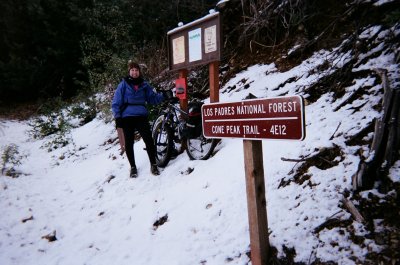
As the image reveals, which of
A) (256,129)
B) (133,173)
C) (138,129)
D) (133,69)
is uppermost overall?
(133,69)

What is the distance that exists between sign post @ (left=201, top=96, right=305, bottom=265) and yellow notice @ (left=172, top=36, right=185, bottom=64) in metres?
2.85

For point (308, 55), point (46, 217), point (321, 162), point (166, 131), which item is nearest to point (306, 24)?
point (308, 55)

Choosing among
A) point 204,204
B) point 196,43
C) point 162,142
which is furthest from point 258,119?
point 162,142

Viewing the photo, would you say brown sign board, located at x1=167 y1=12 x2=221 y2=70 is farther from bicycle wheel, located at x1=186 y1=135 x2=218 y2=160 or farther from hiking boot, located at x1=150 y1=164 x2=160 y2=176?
hiking boot, located at x1=150 y1=164 x2=160 y2=176

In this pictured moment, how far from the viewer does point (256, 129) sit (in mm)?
2240

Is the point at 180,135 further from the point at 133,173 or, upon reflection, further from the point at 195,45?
the point at 195,45

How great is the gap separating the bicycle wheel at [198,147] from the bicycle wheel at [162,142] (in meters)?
0.30

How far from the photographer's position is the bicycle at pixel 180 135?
502 centimetres

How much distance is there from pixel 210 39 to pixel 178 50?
0.91 meters

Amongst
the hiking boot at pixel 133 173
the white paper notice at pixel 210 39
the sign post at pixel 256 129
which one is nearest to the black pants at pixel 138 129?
the hiking boot at pixel 133 173

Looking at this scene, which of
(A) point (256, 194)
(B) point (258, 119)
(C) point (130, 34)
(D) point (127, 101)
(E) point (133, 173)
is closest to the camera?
(B) point (258, 119)

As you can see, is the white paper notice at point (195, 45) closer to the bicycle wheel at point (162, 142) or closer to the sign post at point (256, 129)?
the bicycle wheel at point (162, 142)

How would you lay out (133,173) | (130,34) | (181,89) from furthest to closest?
(130,34)
(133,173)
(181,89)

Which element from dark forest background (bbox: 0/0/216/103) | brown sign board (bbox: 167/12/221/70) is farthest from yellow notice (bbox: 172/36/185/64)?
dark forest background (bbox: 0/0/216/103)
